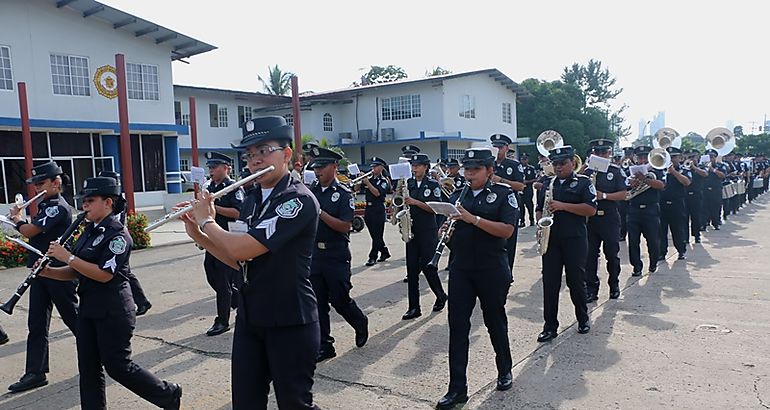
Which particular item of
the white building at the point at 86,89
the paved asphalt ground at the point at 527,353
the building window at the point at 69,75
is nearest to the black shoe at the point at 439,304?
the paved asphalt ground at the point at 527,353

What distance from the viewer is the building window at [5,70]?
60.5 ft

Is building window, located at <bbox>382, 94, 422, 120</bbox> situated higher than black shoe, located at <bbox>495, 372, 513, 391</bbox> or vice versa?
building window, located at <bbox>382, 94, 422, 120</bbox>

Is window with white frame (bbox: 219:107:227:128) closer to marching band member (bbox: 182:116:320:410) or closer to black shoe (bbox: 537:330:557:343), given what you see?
black shoe (bbox: 537:330:557:343)

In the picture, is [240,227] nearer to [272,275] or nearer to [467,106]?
[272,275]

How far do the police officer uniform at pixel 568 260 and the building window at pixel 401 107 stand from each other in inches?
1017

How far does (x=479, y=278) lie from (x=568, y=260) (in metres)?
1.88

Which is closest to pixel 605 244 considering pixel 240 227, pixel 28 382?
pixel 240 227

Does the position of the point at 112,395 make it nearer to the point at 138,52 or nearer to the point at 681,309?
the point at 681,309

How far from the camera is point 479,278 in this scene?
439cm

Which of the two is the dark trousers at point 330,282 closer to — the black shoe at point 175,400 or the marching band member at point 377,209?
the black shoe at point 175,400

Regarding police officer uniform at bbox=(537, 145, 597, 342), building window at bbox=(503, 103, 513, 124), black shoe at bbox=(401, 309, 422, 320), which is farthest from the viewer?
building window at bbox=(503, 103, 513, 124)

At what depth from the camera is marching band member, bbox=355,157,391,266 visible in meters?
10.7

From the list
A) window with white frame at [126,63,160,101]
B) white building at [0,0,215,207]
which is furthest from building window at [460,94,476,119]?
window with white frame at [126,63,160,101]

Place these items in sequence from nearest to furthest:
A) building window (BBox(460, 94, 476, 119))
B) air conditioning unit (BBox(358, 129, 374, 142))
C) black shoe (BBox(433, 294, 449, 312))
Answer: black shoe (BBox(433, 294, 449, 312)) < building window (BBox(460, 94, 476, 119)) < air conditioning unit (BBox(358, 129, 374, 142))
